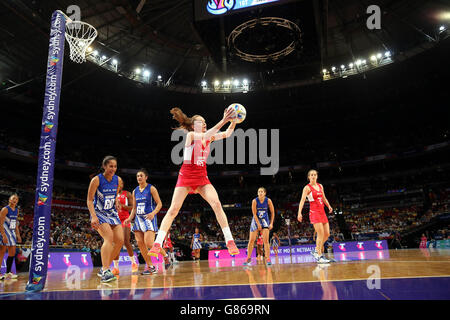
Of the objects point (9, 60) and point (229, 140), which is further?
point (229, 140)

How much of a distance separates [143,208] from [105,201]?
1816 millimetres

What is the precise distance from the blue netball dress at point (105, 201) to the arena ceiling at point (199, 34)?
6837mm

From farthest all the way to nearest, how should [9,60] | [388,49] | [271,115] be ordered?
[271,115], [388,49], [9,60]

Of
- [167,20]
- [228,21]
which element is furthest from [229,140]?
[228,21]

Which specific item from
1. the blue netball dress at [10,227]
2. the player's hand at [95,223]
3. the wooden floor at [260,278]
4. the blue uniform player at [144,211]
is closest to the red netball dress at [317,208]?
the wooden floor at [260,278]

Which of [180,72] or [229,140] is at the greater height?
[180,72]

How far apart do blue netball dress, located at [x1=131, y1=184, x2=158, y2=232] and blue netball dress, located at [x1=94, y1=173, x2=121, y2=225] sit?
1622 millimetres

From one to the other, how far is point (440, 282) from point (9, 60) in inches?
1028

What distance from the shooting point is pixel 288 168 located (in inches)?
1438

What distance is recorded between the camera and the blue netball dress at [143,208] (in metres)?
7.09

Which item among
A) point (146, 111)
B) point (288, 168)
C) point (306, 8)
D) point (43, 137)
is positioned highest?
point (146, 111)

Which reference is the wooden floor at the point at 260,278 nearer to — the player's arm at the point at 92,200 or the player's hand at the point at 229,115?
the player's arm at the point at 92,200

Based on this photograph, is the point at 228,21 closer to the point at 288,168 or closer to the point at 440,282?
the point at 440,282

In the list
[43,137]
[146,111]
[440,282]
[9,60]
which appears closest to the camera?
[440,282]
